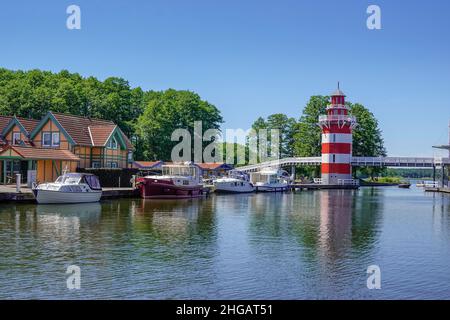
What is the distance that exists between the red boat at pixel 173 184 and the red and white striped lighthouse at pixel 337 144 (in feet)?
114

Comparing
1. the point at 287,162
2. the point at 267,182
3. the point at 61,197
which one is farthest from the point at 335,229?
the point at 287,162

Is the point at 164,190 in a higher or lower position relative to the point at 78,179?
lower

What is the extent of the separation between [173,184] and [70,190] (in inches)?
586

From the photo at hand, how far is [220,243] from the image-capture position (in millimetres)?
29719

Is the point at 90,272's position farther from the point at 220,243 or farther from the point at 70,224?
the point at 70,224

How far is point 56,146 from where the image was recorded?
63.4 m

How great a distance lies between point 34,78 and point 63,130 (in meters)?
33.8

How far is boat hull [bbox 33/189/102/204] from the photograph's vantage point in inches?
1854

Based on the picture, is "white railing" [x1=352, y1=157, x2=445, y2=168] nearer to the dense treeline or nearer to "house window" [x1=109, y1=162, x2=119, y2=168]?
the dense treeline

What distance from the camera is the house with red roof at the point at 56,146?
187 ft

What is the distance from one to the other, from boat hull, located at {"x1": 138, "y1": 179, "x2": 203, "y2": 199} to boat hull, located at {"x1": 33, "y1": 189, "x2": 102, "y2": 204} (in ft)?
28.4

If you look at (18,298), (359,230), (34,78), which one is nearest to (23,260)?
(18,298)

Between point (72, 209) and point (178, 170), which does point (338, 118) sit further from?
point (72, 209)

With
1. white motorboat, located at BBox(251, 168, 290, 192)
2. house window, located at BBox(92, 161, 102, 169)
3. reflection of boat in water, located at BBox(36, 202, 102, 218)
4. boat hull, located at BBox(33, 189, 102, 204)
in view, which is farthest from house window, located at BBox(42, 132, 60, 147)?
white motorboat, located at BBox(251, 168, 290, 192)
